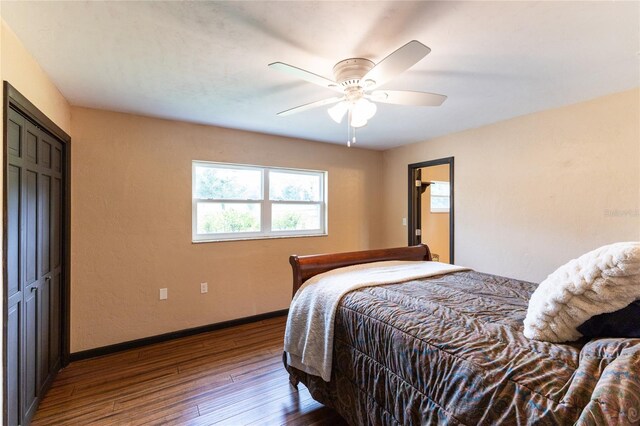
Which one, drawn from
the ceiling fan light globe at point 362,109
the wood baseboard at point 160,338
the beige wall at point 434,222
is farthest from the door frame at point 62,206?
the beige wall at point 434,222

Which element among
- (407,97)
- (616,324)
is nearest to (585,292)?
(616,324)

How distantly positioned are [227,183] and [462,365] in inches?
119

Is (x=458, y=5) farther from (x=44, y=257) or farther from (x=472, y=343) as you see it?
(x=44, y=257)

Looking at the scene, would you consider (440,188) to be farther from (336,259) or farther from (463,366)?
(463,366)

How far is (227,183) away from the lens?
344 cm

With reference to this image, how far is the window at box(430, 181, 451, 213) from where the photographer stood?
5066mm

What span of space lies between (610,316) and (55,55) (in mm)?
3075

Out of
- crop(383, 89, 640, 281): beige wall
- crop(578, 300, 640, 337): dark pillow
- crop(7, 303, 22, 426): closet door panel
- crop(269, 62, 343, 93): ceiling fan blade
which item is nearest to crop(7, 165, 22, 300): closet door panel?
crop(7, 303, 22, 426): closet door panel

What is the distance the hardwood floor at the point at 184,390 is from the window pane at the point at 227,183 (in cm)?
162

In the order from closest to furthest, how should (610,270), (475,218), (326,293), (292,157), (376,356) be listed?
1. (610,270)
2. (376,356)
3. (326,293)
4. (475,218)
5. (292,157)

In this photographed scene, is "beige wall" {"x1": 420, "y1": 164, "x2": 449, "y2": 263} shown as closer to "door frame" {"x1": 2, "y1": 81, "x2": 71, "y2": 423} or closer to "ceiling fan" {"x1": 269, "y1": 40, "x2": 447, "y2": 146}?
"ceiling fan" {"x1": 269, "y1": 40, "x2": 447, "y2": 146}

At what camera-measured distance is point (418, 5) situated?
134cm

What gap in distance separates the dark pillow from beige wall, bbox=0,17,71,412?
2605 millimetres

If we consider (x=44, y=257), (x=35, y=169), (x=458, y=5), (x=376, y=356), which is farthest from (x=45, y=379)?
(x=458, y=5)
